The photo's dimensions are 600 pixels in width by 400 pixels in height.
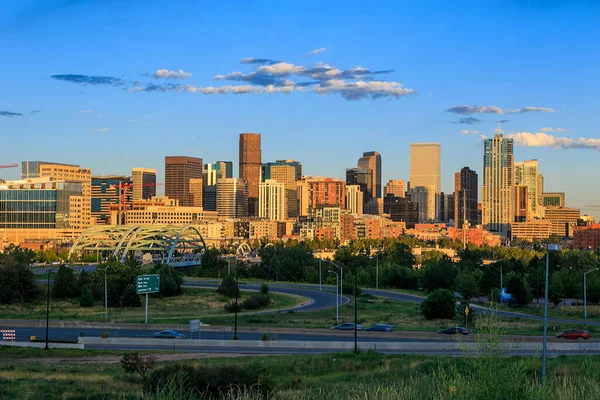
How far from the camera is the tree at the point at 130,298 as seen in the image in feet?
306

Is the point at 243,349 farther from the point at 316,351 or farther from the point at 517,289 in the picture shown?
the point at 517,289

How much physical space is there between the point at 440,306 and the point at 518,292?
22.0 m

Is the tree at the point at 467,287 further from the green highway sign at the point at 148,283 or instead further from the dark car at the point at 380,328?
the green highway sign at the point at 148,283

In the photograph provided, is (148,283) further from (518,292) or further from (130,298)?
(518,292)

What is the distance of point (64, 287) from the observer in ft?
331

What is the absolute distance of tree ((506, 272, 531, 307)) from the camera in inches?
3777

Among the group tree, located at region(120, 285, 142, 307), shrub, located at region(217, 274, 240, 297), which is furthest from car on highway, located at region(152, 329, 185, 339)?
shrub, located at region(217, 274, 240, 297)

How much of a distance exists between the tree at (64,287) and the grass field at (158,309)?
1.84 m

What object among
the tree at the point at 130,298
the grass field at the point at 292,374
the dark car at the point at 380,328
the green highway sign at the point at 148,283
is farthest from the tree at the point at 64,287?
the dark car at the point at 380,328

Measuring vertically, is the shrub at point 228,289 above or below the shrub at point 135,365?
below

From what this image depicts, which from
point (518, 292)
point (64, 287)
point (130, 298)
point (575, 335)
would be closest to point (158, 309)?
point (130, 298)

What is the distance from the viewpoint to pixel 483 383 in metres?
13.1

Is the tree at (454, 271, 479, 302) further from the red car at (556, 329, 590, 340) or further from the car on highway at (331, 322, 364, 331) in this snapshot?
the red car at (556, 329, 590, 340)

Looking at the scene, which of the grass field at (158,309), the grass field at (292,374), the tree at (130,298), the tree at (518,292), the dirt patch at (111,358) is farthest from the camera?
the tree at (518,292)
